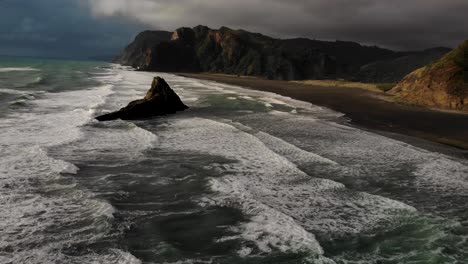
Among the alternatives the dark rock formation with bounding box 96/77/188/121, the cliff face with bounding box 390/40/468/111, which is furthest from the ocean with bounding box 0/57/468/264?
the cliff face with bounding box 390/40/468/111

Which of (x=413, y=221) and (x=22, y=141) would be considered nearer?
(x=413, y=221)

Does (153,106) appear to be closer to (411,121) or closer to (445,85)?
A: (411,121)

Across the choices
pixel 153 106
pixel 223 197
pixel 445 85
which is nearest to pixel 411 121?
pixel 445 85

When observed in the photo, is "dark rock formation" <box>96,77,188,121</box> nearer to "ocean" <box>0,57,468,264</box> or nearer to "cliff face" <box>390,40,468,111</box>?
"ocean" <box>0,57,468,264</box>

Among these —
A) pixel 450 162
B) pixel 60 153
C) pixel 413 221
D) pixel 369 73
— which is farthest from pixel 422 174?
pixel 369 73

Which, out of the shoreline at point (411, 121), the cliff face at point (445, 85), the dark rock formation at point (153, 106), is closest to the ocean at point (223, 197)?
the dark rock formation at point (153, 106)

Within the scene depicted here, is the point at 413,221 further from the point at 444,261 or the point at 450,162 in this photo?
the point at 450,162
